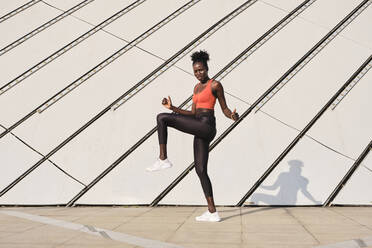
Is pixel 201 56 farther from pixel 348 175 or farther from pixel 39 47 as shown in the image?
pixel 39 47

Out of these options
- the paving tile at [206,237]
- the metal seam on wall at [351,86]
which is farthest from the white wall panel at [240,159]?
the paving tile at [206,237]

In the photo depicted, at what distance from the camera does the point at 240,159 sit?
4082 millimetres

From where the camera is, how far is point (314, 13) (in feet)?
21.8

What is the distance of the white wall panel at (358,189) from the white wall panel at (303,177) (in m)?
0.12

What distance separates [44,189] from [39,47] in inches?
131

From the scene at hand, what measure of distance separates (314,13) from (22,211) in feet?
21.6

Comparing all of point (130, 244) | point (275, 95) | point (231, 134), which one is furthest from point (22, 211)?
point (275, 95)

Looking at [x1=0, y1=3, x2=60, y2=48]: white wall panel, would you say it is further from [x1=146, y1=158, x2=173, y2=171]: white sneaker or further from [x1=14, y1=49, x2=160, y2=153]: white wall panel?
[x1=146, y1=158, x2=173, y2=171]: white sneaker

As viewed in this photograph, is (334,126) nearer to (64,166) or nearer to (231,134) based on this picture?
(231,134)

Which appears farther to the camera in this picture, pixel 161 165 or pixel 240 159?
pixel 240 159

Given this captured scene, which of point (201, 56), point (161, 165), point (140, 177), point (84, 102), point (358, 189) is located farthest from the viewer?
point (84, 102)

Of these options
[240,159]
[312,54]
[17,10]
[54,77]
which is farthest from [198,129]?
[17,10]

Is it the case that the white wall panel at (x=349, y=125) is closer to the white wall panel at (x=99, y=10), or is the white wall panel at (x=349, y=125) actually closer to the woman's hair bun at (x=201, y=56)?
the woman's hair bun at (x=201, y=56)

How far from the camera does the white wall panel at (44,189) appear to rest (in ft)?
12.3
